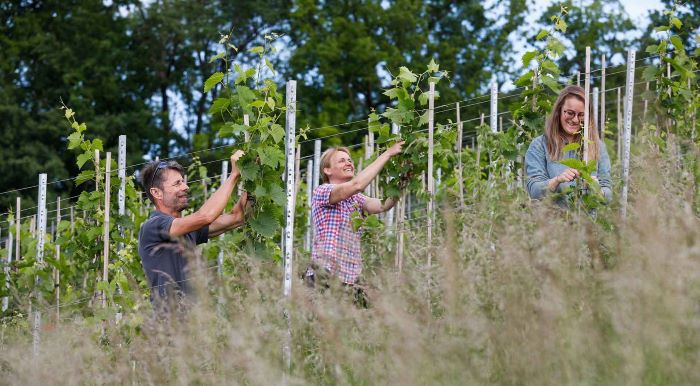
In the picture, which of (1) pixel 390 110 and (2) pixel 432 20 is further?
(2) pixel 432 20

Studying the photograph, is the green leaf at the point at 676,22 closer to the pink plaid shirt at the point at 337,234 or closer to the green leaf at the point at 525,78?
the green leaf at the point at 525,78

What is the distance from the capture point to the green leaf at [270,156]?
5.66 metres

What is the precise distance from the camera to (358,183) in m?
5.46

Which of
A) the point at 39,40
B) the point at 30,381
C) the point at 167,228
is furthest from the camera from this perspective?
the point at 39,40

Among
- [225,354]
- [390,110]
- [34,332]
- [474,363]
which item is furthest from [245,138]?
[474,363]

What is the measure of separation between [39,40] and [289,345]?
21023 mm

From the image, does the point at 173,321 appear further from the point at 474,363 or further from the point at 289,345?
the point at 474,363

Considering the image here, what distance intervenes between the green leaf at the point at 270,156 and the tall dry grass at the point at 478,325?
110 centimetres

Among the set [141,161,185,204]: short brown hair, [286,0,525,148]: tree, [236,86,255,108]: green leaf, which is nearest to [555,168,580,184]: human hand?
[236,86,255,108]: green leaf

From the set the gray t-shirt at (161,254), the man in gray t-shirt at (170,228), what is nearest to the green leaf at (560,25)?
the man in gray t-shirt at (170,228)

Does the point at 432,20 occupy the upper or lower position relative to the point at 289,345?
upper

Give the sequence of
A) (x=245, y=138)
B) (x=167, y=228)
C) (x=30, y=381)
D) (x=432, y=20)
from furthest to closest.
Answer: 1. (x=432, y=20)
2. (x=245, y=138)
3. (x=167, y=228)
4. (x=30, y=381)

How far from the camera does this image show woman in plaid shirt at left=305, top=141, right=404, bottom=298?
18.0 feet

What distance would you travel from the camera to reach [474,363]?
362cm
